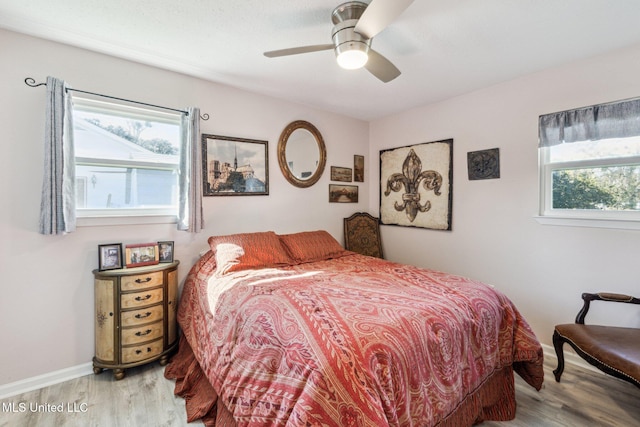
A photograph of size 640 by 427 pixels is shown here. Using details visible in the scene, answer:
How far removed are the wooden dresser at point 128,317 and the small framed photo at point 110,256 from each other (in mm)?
70

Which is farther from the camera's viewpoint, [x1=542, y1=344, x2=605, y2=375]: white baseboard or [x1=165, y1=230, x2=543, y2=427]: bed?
[x1=542, y1=344, x2=605, y2=375]: white baseboard

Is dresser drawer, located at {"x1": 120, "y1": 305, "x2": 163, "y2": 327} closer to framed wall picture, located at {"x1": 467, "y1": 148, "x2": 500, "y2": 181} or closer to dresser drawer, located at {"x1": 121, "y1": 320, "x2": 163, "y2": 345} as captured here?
dresser drawer, located at {"x1": 121, "y1": 320, "x2": 163, "y2": 345}

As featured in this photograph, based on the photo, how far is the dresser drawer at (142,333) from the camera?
2.12m

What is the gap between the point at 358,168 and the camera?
398 cm

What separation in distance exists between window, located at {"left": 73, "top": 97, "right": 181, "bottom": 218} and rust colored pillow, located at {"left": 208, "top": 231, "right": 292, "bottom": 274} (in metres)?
0.54

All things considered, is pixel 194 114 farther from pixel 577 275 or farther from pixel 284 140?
pixel 577 275

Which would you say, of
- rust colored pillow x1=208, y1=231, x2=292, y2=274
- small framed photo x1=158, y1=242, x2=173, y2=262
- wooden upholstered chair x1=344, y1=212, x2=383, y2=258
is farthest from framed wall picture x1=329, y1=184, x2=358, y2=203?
Result: small framed photo x1=158, y1=242, x2=173, y2=262

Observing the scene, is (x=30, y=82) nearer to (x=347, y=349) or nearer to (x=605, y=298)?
(x=347, y=349)

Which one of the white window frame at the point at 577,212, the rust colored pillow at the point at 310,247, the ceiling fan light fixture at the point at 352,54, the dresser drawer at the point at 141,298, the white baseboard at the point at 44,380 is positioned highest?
the ceiling fan light fixture at the point at 352,54

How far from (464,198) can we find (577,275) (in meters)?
1.14

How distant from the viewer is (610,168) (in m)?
2.27

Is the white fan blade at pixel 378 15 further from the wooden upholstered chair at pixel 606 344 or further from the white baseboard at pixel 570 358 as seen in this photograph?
the white baseboard at pixel 570 358

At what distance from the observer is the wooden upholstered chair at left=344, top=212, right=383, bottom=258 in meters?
3.79

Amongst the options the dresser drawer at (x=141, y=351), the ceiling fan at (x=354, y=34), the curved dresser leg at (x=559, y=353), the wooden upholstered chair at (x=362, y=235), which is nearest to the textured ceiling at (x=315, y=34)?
the ceiling fan at (x=354, y=34)
